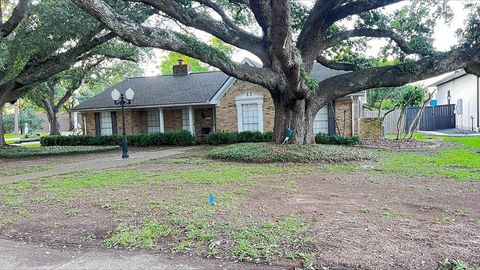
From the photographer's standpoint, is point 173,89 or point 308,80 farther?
point 173,89

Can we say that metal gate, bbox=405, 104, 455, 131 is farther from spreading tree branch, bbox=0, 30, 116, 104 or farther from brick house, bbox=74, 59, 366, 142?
spreading tree branch, bbox=0, 30, 116, 104

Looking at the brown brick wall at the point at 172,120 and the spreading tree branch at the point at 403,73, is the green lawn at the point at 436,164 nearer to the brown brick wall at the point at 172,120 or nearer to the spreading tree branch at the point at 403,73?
the spreading tree branch at the point at 403,73

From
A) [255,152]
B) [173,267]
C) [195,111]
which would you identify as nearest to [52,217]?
[173,267]

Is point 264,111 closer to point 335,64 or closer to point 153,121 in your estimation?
point 335,64

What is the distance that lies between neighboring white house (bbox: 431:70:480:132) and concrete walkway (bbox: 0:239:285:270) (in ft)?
74.8

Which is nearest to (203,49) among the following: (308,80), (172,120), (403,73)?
(308,80)

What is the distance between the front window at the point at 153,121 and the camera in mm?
21562

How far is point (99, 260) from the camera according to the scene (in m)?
3.74

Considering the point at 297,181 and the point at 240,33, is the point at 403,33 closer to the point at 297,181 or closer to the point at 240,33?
the point at 240,33

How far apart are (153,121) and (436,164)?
15930mm

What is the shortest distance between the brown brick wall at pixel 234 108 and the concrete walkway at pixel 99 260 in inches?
601

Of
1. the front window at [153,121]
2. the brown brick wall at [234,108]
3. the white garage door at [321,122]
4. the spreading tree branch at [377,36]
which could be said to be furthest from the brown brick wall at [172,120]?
the spreading tree branch at [377,36]

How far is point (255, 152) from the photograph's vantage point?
1163 centimetres

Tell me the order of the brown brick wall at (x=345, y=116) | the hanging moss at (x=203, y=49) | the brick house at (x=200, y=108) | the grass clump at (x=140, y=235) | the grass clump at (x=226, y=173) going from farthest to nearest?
the brick house at (x=200, y=108)
the brown brick wall at (x=345, y=116)
the hanging moss at (x=203, y=49)
the grass clump at (x=226, y=173)
the grass clump at (x=140, y=235)
